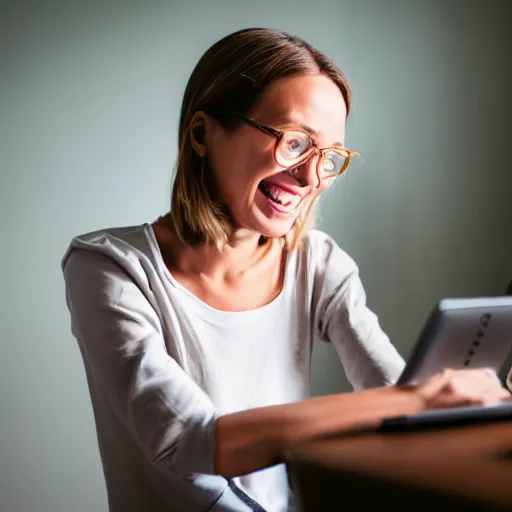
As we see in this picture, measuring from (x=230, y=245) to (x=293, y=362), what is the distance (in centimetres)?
22

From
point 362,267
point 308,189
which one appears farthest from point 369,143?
point 308,189

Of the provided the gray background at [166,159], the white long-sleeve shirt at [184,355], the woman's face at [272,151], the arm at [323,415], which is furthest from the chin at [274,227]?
the gray background at [166,159]

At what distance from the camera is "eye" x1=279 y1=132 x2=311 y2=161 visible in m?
1.14

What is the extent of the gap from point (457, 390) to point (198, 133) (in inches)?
22.7

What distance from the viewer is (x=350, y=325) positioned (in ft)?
4.28

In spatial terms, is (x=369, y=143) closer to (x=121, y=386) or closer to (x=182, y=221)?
(x=182, y=221)

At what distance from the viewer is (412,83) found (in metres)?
2.09

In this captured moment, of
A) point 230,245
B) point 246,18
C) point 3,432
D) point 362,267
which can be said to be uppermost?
point 246,18

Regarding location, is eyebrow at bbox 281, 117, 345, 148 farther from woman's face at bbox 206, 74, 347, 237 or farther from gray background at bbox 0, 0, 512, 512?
gray background at bbox 0, 0, 512, 512

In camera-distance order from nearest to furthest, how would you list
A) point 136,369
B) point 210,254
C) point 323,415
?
point 323,415, point 136,369, point 210,254

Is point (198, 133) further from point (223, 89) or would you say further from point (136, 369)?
point (136, 369)

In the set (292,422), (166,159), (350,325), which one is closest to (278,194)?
(350,325)

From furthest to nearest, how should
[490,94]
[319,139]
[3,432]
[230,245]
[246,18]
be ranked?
[490,94], [246,18], [3,432], [230,245], [319,139]

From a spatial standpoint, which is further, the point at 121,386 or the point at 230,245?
the point at 230,245
